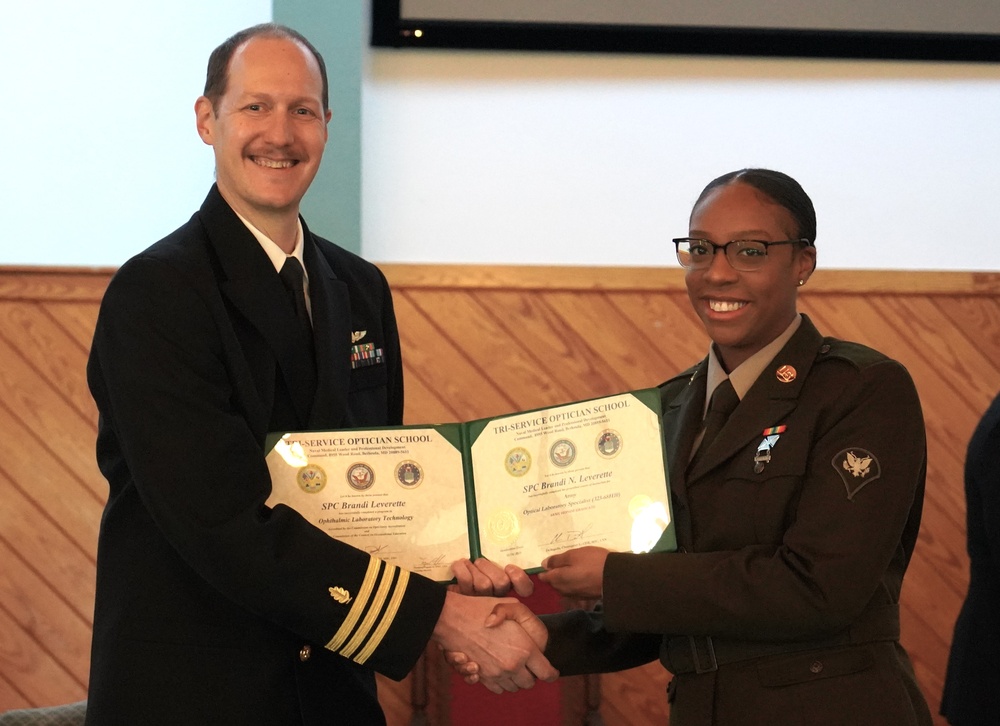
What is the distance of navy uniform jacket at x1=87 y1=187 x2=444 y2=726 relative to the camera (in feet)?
6.68

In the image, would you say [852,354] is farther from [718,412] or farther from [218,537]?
[218,537]

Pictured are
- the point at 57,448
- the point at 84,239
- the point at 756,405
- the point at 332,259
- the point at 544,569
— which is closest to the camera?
the point at 756,405

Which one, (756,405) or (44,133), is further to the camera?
(44,133)

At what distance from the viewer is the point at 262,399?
7.07 ft

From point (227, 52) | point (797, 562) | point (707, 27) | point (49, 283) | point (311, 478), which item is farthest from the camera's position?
point (707, 27)

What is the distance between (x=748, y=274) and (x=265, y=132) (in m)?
0.96

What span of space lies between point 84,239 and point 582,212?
70.9 inches

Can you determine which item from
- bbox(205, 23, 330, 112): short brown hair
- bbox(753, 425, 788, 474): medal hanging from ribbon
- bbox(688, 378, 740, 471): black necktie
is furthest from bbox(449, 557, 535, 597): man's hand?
bbox(205, 23, 330, 112): short brown hair

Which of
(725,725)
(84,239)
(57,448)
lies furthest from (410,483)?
(84,239)

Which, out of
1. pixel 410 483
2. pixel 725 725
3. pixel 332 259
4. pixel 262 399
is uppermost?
pixel 332 259

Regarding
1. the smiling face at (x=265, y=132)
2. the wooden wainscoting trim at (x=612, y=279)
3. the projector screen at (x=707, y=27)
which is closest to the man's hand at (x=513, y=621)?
the smiling face at (x=265, y=132)

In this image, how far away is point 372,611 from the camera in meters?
2.11

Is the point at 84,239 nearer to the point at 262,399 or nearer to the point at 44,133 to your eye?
the point at 44,133
